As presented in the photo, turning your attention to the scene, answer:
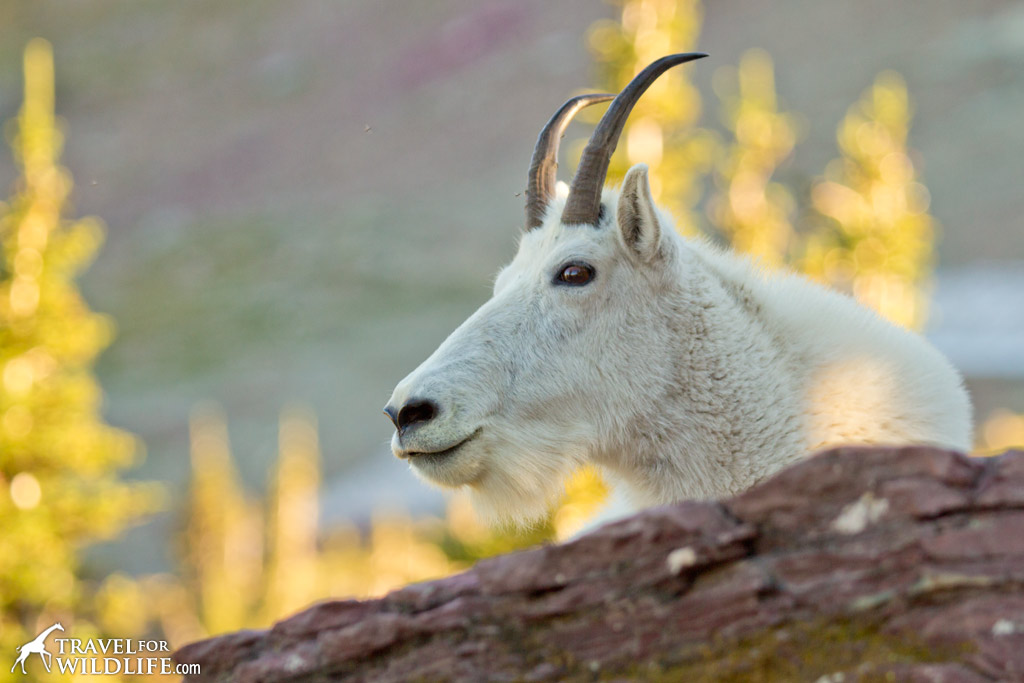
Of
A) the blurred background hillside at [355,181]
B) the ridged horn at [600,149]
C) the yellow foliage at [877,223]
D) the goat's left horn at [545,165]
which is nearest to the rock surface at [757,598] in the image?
the ridged horn at [600,149]

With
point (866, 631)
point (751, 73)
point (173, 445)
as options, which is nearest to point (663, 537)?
point (866, 631)

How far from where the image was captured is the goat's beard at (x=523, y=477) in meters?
3.75

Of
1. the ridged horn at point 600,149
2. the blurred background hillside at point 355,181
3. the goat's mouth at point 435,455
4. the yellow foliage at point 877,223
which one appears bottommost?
the goat's mouth at point 435,455

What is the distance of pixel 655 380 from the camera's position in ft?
12.5

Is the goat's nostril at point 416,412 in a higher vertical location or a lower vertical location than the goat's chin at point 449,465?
higher

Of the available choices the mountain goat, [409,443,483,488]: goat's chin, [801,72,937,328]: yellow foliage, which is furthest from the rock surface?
[801,72,937,328]: yellow foliage

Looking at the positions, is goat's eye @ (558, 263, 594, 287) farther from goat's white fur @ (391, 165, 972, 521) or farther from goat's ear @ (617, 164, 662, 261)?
goat's ear @ (617, 164, 662, 261)

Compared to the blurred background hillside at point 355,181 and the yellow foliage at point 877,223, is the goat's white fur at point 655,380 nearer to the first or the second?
the yellow foliage at point 877,223

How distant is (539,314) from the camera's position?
3898mm

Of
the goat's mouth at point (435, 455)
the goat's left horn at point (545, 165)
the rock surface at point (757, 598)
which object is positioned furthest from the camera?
the goat's left horn at point (545, 165)

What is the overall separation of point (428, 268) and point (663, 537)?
8175 cm

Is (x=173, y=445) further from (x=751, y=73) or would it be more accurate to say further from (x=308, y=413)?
(x=751, y=73)

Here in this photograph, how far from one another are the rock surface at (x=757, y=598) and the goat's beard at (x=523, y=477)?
3.01ft

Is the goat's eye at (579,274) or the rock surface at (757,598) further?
the goat's eye at (579,274)
